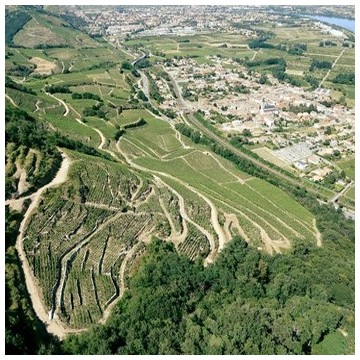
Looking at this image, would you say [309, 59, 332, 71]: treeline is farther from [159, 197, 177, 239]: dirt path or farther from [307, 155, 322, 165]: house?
[159, 197, 177, 239]: dirt path

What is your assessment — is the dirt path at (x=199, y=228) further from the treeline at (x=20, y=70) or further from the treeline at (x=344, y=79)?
the treeline at (x=344, y=79)

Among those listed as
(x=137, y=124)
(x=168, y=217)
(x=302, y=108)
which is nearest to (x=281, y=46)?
(x=302, y=108)

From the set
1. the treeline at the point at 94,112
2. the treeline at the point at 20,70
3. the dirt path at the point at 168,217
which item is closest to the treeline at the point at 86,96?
the treeline at the point at 94,112

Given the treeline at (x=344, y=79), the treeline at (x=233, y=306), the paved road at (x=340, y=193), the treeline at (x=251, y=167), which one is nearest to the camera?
the treeline at (x=233, y=306)

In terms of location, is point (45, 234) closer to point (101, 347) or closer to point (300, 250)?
point (101, 347)

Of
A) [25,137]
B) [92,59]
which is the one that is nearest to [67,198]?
[25,137]

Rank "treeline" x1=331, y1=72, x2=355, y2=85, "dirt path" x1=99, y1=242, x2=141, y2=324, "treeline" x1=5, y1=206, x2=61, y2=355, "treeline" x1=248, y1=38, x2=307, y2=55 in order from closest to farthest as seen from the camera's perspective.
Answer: "treeline" x1=5, y1=206, x2=61, y2=355, "dirt path" x1=99, y1=242, x2=141, y2=324, "treeline" x1=331, y1=72, x2=355, y2=85, "treeline" x1=248, y1=38, x2=307, y2=55

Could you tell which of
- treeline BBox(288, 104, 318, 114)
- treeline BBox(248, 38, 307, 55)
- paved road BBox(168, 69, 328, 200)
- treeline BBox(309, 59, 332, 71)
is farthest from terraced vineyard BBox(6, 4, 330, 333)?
treeline BBox(248, 38, 307, 55)

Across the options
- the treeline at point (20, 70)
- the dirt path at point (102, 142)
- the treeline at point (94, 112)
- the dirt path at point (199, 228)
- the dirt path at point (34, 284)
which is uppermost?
the dirt path at point (34, 284)
